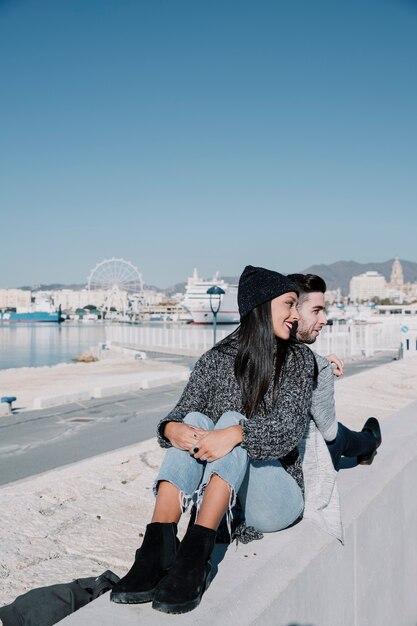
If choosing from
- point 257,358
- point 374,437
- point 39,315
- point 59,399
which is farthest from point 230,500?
point 39,315

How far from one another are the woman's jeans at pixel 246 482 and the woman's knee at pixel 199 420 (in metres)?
0.05

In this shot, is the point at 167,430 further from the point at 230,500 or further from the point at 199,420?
the point at 230,500

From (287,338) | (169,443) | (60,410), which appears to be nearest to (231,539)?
(169,443)

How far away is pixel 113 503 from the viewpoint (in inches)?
152

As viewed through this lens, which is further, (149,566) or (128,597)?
(149,566)

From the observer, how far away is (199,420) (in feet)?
7.59

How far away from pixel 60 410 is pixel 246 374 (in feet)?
21.7

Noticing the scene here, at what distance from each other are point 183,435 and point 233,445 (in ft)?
0.58

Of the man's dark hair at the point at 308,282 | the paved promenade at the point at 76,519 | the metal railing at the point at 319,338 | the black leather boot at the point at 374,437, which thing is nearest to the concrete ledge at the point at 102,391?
the paved promenade at the point at 76,519

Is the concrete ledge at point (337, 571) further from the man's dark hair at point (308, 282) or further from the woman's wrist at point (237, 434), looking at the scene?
the man's dark hair at point (308, 282)

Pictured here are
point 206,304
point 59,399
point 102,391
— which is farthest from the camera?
point 206,304

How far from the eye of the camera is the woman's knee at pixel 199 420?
2301 mm

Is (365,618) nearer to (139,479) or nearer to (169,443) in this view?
(169,443)

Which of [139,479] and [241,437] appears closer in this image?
[241,437]
